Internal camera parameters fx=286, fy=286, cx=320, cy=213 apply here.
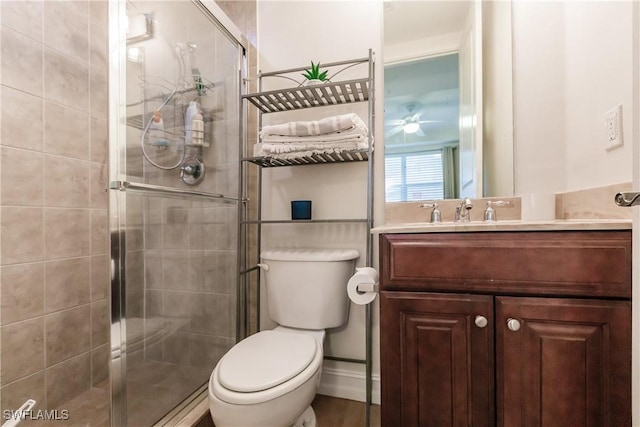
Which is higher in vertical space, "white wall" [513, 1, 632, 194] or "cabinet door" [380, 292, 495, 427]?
"white wall" [513, 1, 632, 194]

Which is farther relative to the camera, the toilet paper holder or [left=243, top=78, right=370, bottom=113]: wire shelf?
[left=243, top=78, right=370, bottom=113]: wire shelf

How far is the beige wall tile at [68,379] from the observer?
49.8 inches

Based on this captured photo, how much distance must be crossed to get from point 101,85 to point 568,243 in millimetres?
2088

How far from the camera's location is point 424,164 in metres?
1.38

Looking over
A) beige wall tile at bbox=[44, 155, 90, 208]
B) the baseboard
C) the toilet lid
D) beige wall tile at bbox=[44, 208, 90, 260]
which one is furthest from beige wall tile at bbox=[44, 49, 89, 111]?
the baseboard

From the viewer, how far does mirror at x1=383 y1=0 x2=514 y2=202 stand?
129 centimetres

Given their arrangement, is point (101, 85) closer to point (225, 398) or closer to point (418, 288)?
point (225, 398)

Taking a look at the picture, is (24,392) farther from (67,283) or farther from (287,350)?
(287,350)

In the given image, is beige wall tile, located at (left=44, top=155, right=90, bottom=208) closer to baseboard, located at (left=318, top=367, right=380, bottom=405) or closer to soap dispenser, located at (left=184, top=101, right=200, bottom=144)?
soap dispenser, located at (left=184, top=101, right=200, bottom=144)

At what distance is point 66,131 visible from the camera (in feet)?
4.40

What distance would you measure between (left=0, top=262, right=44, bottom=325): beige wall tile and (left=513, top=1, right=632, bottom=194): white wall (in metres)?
2.13

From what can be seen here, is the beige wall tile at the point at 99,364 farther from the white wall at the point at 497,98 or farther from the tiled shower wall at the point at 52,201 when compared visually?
the white wall at the point at 497,98

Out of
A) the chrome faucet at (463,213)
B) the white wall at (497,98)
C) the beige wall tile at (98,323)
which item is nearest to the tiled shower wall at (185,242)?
the beige wall tile at (98,323)

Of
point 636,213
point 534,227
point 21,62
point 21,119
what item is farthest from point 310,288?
point 21,62
